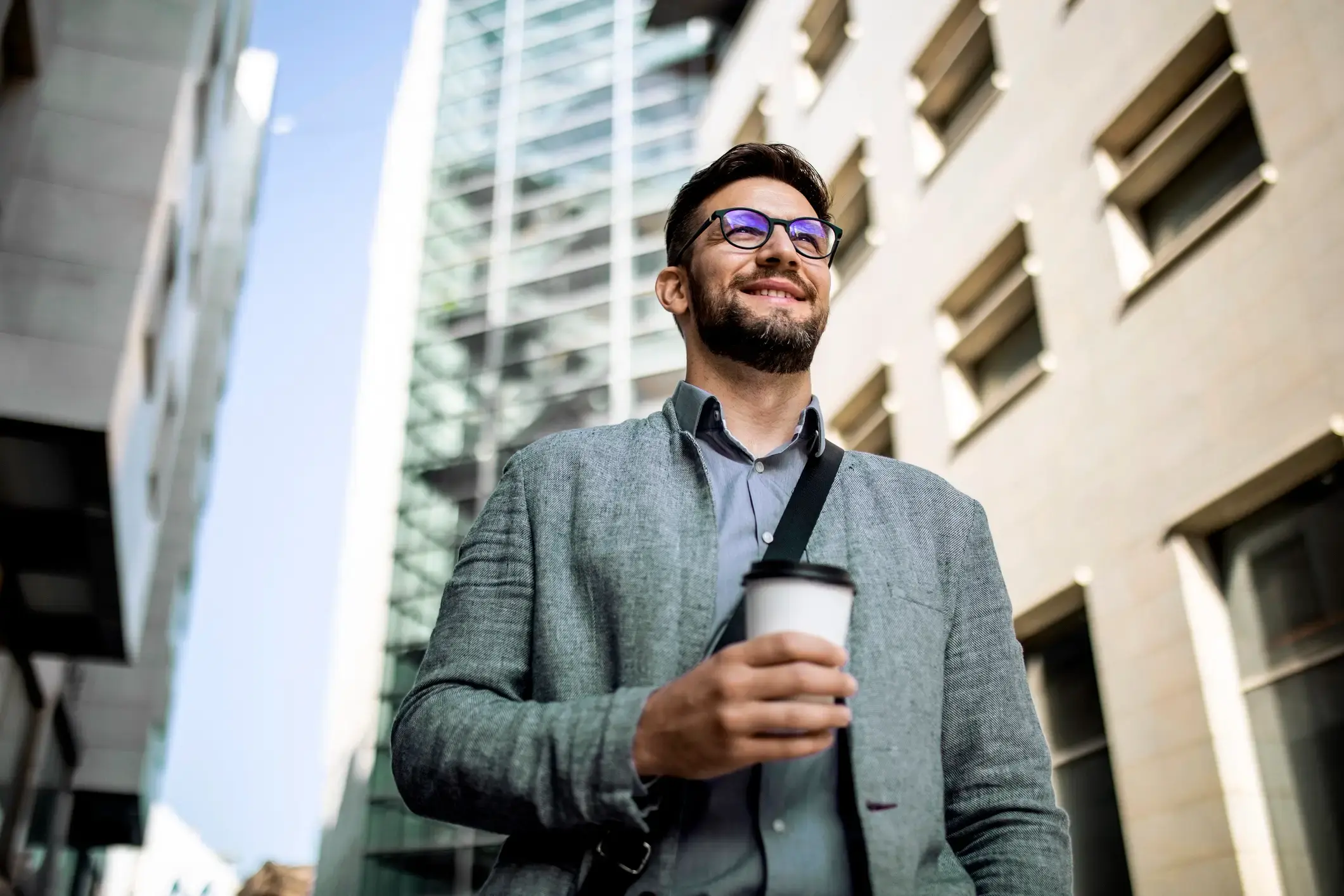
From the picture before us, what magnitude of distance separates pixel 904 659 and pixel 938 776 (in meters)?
0.21

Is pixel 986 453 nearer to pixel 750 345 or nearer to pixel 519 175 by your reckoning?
pixel 750 345

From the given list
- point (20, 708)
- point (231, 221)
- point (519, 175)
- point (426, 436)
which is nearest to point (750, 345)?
point (20, 708)

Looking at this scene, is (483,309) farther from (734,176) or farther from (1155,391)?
(734,176)

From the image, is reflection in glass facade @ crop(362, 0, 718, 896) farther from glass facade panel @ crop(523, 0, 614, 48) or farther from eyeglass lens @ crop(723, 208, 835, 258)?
eyeglass lens @ crop(723, 208, 835, 258)

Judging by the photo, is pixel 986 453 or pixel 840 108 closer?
pixel 986 453

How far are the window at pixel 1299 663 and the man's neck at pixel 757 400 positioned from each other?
6.25 meters

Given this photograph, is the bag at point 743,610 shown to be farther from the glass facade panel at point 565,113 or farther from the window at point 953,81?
the glass facade panel at point 565,113

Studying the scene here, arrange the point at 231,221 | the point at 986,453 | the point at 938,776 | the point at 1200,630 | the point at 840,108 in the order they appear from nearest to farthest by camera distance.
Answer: the point at 938,776
the point at 1200,630
the point at 986,453
the point at 840,108
the point at 231,221

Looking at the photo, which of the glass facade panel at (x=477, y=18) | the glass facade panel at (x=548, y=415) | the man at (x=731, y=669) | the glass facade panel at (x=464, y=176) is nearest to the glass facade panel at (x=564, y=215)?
the glass facade panel at (x=464, y=176)

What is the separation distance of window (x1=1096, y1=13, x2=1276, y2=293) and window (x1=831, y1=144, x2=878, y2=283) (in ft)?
17.5

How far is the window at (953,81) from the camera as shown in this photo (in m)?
13.4

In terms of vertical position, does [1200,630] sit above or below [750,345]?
above

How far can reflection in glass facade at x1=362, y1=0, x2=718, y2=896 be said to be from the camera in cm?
3662

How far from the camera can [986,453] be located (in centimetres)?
1165
